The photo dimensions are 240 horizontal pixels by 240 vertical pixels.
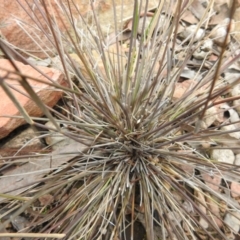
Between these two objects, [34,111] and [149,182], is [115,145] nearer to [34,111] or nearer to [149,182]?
[149,182]

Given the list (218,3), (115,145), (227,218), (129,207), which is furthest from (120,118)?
(218,3)

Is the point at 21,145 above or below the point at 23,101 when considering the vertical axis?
below

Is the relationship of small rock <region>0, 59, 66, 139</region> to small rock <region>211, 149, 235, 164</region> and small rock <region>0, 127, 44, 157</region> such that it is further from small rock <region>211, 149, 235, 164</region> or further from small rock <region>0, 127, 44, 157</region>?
small rock <region>211, 149, 235, 164</region>

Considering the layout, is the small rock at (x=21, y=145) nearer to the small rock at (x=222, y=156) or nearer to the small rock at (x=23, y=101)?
the small rock at (x=23, y=101)

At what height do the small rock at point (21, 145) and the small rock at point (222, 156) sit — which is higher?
the small rock at point (222, 156)

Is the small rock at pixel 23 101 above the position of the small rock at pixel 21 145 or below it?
above

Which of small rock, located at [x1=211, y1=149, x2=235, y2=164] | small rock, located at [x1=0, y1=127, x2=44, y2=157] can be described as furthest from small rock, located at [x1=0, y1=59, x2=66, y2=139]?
small rock, located at [x1=211, y1=149, x2=235, y2=164]

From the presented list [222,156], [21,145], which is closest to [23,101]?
[21,145]

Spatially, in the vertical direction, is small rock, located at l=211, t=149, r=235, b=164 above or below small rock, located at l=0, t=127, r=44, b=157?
above

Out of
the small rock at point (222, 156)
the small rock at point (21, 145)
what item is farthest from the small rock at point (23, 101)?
the small rock at point (222, 156)

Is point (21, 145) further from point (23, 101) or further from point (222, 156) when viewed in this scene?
point (222, 156)

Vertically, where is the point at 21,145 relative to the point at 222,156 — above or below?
below
